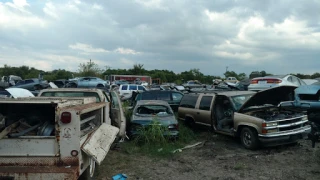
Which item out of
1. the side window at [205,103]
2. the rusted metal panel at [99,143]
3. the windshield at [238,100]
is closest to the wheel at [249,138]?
the windshield at [238,100]

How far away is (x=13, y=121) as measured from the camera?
523 centimetres

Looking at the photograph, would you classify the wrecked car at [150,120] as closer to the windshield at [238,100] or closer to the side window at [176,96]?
the windshield at [238,100]

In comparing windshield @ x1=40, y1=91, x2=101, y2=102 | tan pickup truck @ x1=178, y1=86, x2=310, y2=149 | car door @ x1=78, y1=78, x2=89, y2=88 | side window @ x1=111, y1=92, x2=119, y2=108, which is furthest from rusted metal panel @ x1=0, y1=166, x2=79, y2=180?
car door @ x1=78, y1=78, x2=89, y2=88

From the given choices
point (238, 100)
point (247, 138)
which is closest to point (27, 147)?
point (247, 138)

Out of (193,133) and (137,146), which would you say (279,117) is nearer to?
(193,133)

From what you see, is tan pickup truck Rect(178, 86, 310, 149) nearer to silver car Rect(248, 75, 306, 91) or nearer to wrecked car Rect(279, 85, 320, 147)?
wrecked car Rect(279, 85, 320, 147)

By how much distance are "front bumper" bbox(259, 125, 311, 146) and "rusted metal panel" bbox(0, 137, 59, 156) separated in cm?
556

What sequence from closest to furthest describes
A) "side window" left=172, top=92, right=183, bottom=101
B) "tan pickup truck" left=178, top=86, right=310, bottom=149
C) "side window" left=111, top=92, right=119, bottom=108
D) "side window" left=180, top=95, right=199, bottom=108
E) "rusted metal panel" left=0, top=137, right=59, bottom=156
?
"rusted metal panel" left=0, top=137, right=59, bottom=156, "tan pickup truck" left=178, top=86, right=310, bottom=149, "side window" left=111, top=92, right=119, bottom=108, "side window" left=180, top=95, right=199, bottom=108, "side window" left=172, top=92, right=183, bottom=101

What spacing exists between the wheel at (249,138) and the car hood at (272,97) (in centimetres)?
69

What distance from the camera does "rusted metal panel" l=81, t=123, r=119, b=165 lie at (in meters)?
4.65

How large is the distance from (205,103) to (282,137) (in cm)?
340

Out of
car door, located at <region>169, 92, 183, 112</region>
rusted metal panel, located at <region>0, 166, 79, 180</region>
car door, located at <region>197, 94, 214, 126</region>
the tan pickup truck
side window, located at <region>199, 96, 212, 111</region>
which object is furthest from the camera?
car door, located at <region>169, 92, 183, 112</region>

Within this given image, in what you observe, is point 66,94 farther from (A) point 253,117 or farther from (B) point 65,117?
(A) point 253,117

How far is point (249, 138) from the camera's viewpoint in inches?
339
